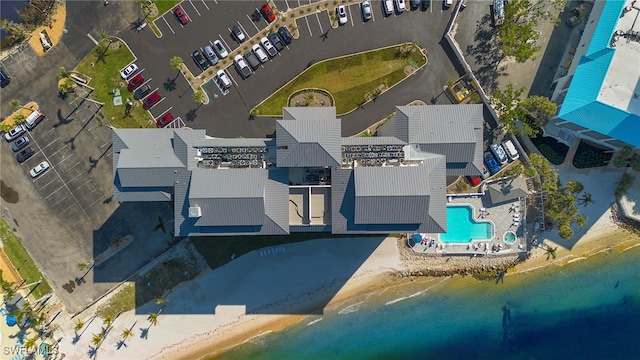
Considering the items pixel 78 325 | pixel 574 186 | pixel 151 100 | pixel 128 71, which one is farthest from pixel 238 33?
pixel 574 186

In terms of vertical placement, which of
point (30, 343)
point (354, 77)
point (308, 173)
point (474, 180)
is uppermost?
point (354, 77)

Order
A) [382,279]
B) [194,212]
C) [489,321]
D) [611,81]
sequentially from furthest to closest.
→ [489,321]
[382,279]
[611,81]
[194,212]

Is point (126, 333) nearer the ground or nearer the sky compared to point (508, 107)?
nearer the ground

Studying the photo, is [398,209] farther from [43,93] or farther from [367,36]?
[43,93]

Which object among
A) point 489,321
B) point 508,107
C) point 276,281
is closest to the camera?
point 508,107

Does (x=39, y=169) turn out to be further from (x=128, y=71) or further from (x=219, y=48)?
(x=219, y=48)
